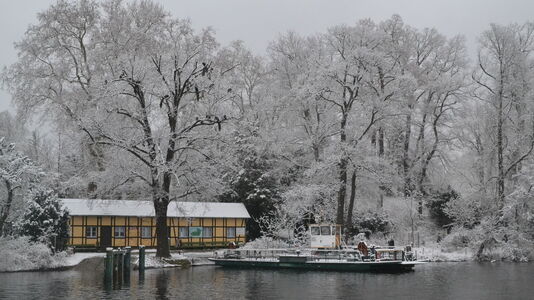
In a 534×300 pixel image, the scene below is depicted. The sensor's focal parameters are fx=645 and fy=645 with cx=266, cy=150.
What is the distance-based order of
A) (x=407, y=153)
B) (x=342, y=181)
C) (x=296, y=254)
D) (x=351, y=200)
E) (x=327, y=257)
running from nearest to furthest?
(x=327, y=257), (x=296, y=254), (x=351, y=200), (x=342, y=181), (x=407, y=153)

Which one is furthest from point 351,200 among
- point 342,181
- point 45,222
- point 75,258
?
point 45,222

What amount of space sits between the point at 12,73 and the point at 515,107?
35.7 m

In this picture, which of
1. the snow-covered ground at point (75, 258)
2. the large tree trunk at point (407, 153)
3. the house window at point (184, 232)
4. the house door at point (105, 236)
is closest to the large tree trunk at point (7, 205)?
the snow-covered ground at point (75, 258)

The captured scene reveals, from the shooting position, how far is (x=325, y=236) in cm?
4206

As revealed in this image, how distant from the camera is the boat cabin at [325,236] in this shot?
41.8m

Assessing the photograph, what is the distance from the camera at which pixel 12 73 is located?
45.0m

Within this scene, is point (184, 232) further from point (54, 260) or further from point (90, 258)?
point (54, 260)

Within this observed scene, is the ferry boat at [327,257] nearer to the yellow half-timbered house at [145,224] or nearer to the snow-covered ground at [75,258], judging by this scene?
the yellow half-timbered house at [145,224]

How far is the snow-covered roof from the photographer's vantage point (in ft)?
139

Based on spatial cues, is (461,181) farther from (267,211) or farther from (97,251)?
(97,251)

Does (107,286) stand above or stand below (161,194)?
below

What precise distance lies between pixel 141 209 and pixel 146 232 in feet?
5.84

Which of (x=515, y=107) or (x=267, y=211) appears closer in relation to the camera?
(x=515, y=107)

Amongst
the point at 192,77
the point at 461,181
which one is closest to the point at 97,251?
the point at 192,77
